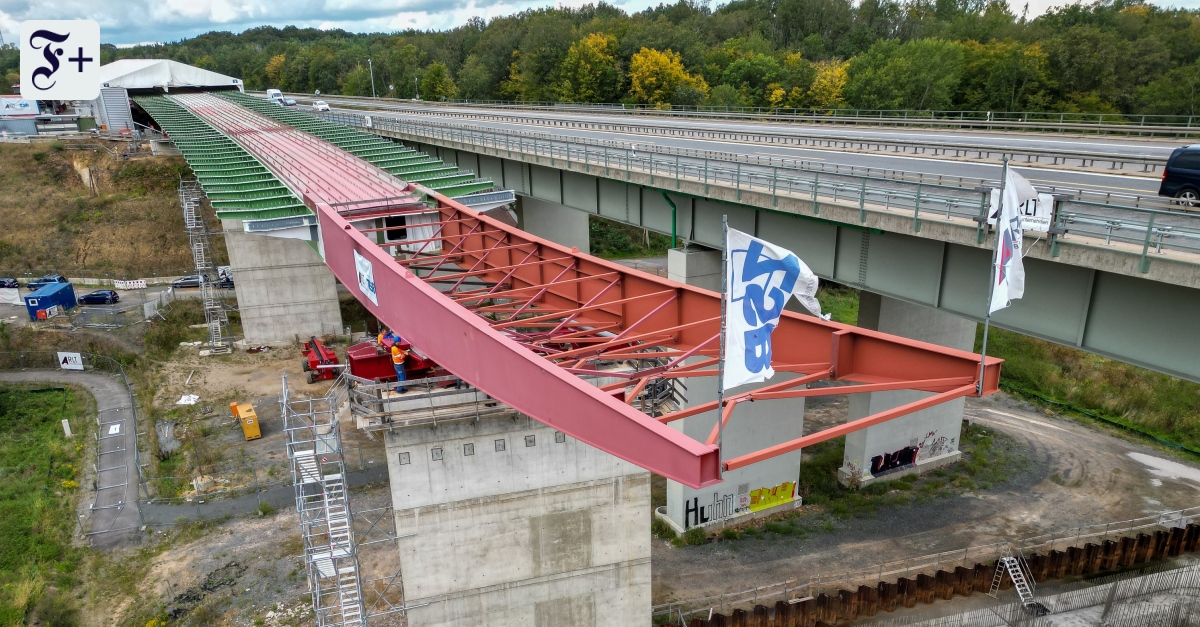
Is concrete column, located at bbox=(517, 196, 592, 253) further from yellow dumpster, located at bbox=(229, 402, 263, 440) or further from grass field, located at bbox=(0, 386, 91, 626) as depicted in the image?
grass field, located at bbox=(0, 386, 91, 626)

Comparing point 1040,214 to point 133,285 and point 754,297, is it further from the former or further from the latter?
point 133,285

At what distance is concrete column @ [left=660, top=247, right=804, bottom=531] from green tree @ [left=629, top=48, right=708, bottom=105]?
6109 centimetres

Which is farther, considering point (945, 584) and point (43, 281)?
point (43, 281)

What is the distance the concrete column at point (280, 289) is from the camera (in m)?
38.7

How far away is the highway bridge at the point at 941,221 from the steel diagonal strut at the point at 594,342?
332 cm

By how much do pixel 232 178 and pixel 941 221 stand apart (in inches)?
1232

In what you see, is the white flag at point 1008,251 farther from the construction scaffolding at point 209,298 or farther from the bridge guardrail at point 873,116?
the construction scaffolding at point 209,298

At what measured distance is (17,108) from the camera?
8200 cm

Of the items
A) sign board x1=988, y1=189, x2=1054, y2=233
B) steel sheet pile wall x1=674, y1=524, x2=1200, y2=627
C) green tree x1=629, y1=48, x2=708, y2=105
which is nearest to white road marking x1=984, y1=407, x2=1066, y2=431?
steel sheet pile wall x1=674, y1=524, x2=1200, y2=627

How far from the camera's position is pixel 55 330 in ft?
138

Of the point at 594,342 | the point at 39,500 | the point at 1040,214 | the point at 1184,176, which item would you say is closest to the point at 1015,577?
the point at 1184,176

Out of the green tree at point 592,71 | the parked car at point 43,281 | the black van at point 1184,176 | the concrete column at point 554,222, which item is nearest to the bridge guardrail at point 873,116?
the green tree at point 592,71

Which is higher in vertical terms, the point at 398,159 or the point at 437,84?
the point at 437,84

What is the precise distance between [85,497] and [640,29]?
281 ft
